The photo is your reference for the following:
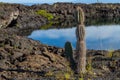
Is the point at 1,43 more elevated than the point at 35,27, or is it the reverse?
the point at 1,43

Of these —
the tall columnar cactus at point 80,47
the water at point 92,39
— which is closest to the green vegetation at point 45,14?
the water at point 92,39

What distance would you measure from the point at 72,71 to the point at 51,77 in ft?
4.66

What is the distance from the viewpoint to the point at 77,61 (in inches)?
904

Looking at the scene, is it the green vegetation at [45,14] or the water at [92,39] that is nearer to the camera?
the water at [92,39]

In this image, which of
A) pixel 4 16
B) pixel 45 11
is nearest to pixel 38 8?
pixel 45 11

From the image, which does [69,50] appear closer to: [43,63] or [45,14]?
[43,63]

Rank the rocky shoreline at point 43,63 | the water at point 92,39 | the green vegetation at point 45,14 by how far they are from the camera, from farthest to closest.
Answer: the green vegetation at point 45,14 → the water at point 92,39 → the rocky shoreline at point 43,63

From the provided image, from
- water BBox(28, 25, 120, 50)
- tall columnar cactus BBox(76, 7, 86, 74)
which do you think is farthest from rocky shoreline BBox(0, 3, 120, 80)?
water BBox(28, 25, 120, 50)

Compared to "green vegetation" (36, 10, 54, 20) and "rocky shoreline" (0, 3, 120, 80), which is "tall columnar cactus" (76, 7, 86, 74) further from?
"green vegetation" (36, 10, 54, 20)

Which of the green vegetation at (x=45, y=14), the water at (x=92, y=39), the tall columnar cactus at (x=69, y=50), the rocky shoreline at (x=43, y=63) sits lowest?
the green vegetation at (x=45, y=14)

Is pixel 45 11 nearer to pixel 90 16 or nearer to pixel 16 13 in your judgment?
pixel 90 16

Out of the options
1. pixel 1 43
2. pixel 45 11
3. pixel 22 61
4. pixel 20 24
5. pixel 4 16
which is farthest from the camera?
pixel 45 11

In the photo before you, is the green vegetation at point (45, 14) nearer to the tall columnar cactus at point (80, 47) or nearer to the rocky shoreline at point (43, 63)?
the rocky shoreline at point (43, 63)

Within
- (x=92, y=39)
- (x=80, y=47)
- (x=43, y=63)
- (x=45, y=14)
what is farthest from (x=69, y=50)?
(x=45, y=14)
